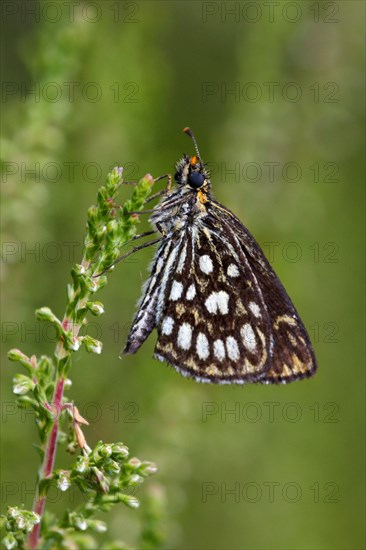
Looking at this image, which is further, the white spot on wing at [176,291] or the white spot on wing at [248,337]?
the white spot on wing at [176,291]

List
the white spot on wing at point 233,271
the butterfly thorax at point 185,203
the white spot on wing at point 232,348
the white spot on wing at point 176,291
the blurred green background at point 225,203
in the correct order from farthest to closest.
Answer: the blurred green background at point 225,203 → the butterfly thorax at point 185,203 → the white spot on wing at point 233,271 → the white spot on wing at point 176,291 → the white spot on wing at point 232,348

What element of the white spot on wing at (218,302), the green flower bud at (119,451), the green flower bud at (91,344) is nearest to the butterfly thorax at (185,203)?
the white spot on wing at (218,302)

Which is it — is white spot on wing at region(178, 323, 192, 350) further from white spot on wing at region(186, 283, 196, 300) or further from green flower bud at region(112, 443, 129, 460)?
green flower bud at region(112, 443, 129, 460)

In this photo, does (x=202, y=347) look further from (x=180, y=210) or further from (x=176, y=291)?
(x=180, y=210)

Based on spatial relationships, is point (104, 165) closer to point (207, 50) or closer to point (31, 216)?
point (31, 216)

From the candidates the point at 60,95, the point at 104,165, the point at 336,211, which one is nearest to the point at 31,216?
the point at 60,95

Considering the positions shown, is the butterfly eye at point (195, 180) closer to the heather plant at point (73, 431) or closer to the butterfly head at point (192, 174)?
the butterfly head at point (192, 174)

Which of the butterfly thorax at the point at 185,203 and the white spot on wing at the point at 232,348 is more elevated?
the butterfly thorax at the point at 185,203
